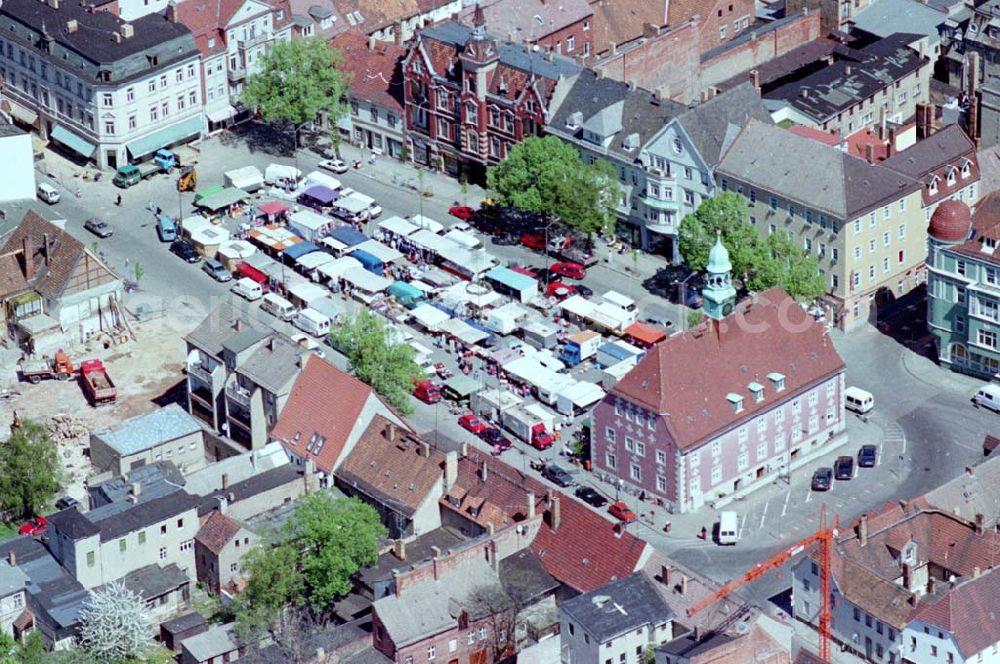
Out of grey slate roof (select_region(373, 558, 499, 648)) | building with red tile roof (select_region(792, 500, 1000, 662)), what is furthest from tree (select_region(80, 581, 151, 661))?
building with red tile roof (select_region(792, 500, 1000, 662))

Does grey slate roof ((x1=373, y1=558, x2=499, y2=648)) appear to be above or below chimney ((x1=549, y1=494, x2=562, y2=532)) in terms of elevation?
below

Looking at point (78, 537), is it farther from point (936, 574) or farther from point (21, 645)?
point (936, 574)

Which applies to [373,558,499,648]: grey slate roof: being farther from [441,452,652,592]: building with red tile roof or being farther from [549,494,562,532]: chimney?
[549,494,562,532]: chimney

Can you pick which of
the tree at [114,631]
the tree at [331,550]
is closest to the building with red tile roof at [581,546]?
the tree at [331,550]

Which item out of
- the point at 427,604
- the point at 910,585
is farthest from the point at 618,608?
the point at 910,585

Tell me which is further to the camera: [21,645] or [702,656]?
Result: [21,645]

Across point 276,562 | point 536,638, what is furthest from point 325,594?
point 536,638

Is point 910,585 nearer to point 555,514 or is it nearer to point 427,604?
point 555,514
